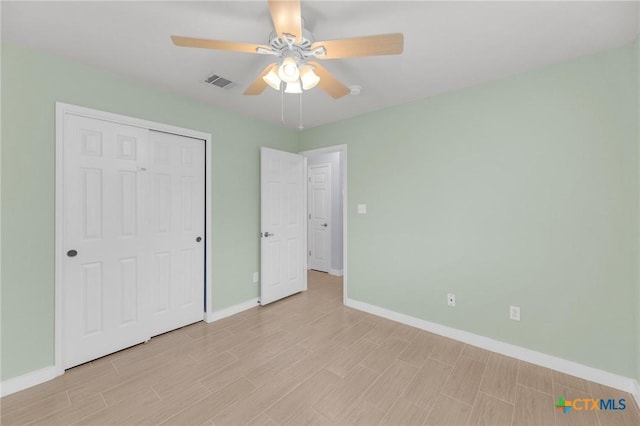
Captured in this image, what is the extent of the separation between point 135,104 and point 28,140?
0.82m

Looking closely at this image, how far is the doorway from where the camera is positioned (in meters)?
5.16

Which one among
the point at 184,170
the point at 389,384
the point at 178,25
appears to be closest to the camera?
the point at 178,25

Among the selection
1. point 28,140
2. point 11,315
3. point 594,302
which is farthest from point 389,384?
point 28,140

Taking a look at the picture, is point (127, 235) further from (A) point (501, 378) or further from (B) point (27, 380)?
(A) point (501, 378)

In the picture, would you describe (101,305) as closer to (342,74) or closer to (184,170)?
(184,170)

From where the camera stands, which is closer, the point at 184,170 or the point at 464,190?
the point at 464,190

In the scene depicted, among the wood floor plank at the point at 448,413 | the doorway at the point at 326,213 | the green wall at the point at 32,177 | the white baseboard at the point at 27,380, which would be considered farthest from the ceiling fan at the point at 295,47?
the doorway at the point at 326,213

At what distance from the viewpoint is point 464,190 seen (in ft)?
8.54

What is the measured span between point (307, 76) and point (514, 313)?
2597 mm

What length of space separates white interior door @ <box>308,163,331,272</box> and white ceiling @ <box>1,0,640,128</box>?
→ 2.96 meters

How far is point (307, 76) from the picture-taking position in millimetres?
1706

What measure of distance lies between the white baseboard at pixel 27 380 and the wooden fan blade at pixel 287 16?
9.54 feet

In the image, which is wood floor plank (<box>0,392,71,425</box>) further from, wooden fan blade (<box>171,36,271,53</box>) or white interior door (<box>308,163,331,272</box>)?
white interior door (<box>308,163,331,272</box>)

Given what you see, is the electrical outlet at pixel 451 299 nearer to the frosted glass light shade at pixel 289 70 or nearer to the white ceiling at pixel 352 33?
the white ceiling at pixel 352 33
